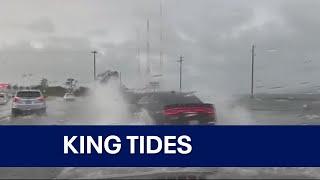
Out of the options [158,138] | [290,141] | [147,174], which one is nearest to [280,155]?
[290,141]

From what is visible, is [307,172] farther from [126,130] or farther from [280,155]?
[126,130]

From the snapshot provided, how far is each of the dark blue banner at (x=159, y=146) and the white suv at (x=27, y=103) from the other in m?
25.2

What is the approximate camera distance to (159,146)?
328 inches

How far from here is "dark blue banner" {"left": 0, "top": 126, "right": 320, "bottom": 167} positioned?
8320 millimetres

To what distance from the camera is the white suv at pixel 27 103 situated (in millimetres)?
33156

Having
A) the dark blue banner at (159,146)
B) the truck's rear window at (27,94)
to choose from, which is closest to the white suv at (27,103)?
the truck's rear window at (27,94)

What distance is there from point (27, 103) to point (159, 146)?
26.2 metres

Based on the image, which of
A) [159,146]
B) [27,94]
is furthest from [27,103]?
[159,146]

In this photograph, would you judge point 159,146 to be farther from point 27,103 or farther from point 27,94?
point 27,94

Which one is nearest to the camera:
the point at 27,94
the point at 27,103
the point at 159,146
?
the point at 159,146

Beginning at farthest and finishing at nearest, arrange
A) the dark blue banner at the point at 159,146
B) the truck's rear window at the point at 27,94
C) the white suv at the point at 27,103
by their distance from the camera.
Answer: the truck's rear window at the point at 27,94
the white suv at the point at 27,103
the dark blue banner at the point at 159,146

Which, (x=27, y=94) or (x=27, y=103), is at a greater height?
(x=27, y=94)

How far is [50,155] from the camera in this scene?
8.50m

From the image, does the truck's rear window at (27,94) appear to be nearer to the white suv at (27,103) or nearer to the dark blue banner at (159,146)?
the white suv at (27,103)
